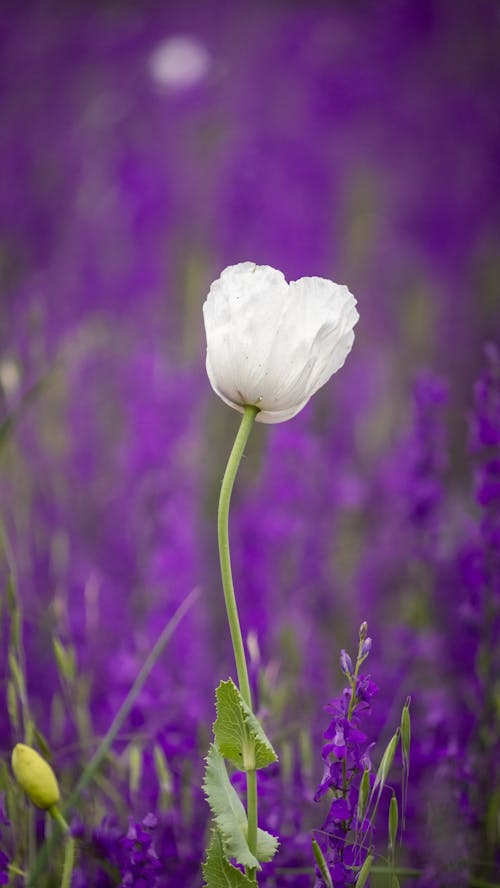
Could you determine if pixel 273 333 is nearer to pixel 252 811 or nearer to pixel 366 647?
pixel 366 647

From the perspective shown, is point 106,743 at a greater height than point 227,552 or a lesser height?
lesser

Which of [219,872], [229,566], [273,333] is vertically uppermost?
[273,333]

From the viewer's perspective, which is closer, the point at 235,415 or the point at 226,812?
the point at 226,812

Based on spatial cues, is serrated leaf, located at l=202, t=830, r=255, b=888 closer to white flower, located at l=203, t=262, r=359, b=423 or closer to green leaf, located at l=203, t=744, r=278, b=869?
green leaf, located at l=203, t=744, r=278, b=869

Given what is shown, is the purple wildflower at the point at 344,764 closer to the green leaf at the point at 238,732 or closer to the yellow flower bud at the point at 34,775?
the green leaf at the point at 238,732

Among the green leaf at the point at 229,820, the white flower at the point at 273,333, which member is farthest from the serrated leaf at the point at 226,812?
the white flower at the point at 273,333

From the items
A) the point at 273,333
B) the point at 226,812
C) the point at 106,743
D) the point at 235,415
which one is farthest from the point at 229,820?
the point at 235,415
